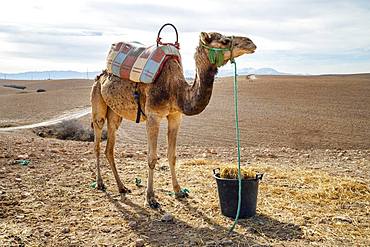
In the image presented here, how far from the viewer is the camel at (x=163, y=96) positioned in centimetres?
530

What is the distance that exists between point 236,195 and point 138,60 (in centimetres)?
242

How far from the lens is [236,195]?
5527 mm

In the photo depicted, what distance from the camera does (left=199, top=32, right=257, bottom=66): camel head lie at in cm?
513

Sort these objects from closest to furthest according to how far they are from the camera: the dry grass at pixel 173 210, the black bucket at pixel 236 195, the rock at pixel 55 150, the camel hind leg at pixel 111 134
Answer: the dry grass at pixel 173 210 → the black bucket at pixel 236 195 → the camel hind leg at pixel 111 134 → the rock at pixel 55 150

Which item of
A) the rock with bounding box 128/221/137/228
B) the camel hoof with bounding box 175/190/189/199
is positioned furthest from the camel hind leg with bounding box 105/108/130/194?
the rock with bounding box 128/221/137/228

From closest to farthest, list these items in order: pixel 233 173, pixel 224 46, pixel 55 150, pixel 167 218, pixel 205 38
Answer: pixel 224 46 < pixel 205 38 < pixel 167 218 < pixel 233 173 < pixel 55 150

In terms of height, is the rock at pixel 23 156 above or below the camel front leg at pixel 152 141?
below

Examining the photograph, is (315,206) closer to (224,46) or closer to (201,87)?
(201,87)

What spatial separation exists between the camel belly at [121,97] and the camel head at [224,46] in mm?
1567

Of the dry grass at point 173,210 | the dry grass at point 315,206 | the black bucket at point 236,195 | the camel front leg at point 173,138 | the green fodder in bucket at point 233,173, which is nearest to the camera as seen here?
the dry grass at point 173,210

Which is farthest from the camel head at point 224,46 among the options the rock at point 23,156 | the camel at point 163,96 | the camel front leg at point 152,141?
the rock at point 23,156

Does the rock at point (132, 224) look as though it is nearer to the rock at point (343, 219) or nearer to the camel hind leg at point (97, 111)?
the camel hind leg at point (97, 111)

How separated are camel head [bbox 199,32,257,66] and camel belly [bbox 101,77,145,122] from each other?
157cm

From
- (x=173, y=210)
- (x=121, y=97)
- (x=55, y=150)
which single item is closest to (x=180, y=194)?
(x=173, y=210)
